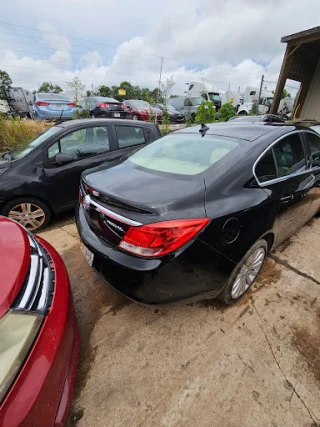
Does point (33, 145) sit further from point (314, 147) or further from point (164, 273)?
point (314, 147)

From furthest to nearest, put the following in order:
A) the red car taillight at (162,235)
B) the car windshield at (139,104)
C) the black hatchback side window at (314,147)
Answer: the car windshield at (139,104), the black hatchback side window at (314,147), the red car taillight at (162,235)

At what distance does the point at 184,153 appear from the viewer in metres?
2.07

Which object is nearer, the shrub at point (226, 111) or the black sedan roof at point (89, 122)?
the black sedan roof at point (89, 122)

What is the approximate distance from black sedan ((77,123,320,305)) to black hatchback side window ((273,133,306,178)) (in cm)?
1

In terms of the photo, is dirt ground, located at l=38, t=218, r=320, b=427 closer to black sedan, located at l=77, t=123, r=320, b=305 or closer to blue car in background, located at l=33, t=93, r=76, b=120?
black sedan, located at l=77, t=123, r=320, b=305

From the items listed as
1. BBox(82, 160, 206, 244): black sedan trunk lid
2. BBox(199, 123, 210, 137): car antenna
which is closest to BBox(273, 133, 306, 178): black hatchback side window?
BBox(199, 123, 210, 137): car antenna

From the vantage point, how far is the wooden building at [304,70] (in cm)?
812

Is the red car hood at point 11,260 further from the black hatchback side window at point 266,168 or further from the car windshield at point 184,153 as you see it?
the black hatchback side window at point 266,168

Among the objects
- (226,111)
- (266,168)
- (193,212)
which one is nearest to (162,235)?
(193,212)

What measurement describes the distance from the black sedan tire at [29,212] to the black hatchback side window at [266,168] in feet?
9.29

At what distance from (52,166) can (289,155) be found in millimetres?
2977

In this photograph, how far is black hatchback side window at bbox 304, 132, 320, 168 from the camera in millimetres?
2598

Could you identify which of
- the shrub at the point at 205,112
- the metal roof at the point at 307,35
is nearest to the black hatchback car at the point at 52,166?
the shrub at the point at 205,112

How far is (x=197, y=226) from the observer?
139 cm
